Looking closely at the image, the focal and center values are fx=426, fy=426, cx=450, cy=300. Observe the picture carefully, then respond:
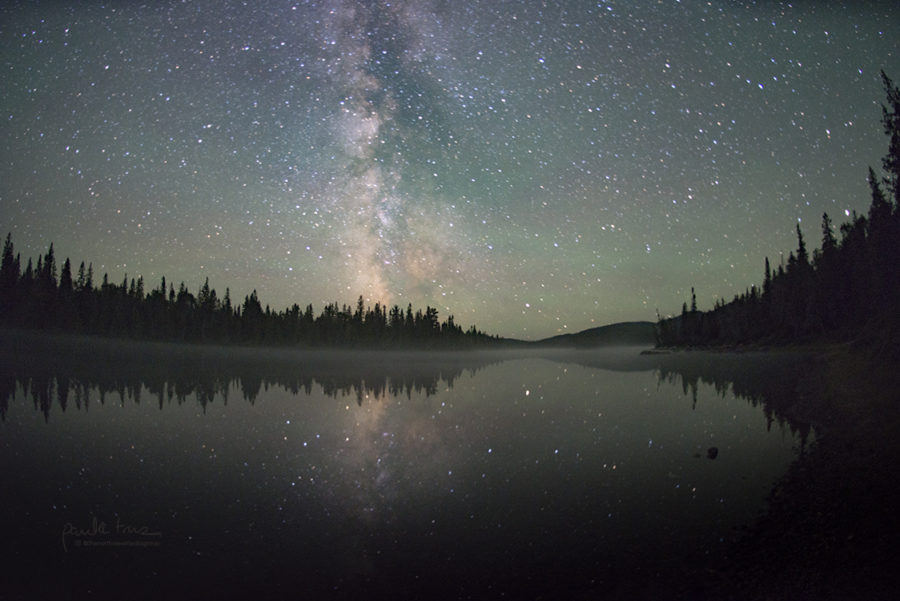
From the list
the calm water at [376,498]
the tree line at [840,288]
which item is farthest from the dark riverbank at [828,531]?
the tree line at [840,288]

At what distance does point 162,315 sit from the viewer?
13462cm

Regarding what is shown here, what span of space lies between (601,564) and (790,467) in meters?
11.1

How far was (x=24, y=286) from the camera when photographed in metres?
111

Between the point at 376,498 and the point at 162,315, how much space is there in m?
149

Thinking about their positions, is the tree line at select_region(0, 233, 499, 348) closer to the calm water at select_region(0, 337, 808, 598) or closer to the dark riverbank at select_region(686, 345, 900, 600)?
the calm water at select_region(0, 337, 808, 598)

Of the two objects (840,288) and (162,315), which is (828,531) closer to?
(840,288)

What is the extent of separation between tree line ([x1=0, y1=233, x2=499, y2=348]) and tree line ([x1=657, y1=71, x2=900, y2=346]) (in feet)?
438

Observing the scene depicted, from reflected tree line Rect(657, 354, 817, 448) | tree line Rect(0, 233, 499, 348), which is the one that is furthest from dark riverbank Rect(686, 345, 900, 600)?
tree line Rect(0, 233, 499, 348)

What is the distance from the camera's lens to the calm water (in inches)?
383

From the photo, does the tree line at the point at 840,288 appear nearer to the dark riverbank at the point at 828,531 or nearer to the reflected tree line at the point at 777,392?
the reflected tree line at the point at 777,392

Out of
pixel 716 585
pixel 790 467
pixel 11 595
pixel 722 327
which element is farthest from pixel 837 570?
pixel 722 327

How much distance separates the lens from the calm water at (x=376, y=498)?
31.9 ft

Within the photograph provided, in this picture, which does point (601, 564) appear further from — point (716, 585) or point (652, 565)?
point (716, 585)

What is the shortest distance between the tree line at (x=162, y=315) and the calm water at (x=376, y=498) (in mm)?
109261
